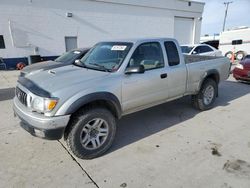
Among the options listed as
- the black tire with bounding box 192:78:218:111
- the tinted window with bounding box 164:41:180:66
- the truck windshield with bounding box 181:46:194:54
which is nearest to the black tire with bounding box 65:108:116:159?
the tinted window with bounding box 164:41:180:66

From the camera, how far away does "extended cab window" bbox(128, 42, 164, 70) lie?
357 centimetres

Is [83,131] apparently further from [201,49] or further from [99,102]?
[201,49]

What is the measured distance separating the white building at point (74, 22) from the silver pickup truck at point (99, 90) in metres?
10.5

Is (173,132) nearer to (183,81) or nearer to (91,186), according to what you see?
(183,81)

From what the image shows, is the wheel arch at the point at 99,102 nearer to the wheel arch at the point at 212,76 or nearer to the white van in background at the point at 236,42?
the wheel arch at the point at 212,76

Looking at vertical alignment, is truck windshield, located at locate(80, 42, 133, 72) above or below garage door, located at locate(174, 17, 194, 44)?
below

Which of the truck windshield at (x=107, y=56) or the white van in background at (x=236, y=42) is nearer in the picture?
the truck windshield at (x=107, y=56)

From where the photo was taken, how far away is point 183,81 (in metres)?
4.33

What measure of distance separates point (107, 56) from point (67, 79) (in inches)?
41.1

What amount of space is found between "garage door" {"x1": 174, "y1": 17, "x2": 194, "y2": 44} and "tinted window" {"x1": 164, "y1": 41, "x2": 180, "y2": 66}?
55.4 ft

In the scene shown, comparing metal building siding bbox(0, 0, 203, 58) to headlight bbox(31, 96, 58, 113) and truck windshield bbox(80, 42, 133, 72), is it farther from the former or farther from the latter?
headlight bbox(31, 96, 58, 113)

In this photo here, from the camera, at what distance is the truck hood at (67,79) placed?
2.86m

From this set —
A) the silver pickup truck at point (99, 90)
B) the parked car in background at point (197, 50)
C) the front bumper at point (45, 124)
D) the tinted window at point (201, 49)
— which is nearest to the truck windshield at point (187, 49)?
the parked car in background at point (197, 50)

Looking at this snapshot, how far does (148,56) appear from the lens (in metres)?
3.81
